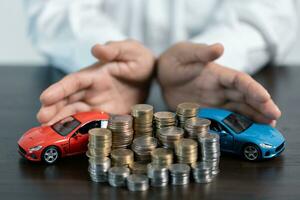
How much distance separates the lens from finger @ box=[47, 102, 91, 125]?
1.21m

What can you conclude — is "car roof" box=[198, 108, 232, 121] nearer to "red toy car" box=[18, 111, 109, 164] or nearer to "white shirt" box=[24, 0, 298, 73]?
"red toy car" box=[18, 111, 109, 164]

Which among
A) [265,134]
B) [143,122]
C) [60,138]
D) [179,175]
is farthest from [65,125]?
[265,134]

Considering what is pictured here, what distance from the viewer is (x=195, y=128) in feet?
3.51

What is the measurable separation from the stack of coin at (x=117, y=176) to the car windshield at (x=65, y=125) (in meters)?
0.14

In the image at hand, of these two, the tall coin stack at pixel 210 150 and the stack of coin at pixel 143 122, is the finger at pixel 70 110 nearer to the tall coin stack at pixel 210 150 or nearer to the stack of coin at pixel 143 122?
the stack of coin at pixel 143 122

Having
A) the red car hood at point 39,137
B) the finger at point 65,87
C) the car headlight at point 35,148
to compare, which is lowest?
the car headlight at point 35,148

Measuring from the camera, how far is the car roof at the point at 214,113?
115 centimetres

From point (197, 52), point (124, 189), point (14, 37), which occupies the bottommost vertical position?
point (124, 189)

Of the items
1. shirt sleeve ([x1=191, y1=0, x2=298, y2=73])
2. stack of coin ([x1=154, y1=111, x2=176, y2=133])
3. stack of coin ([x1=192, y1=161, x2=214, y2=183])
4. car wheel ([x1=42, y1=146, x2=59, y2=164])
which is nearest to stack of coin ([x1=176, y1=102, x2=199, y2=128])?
stack of coin ([x1=154, y1=111, x2=176, y2=133])

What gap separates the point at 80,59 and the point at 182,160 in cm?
59

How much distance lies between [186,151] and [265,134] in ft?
0.56

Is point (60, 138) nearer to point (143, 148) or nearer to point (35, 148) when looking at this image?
point (35, 148)

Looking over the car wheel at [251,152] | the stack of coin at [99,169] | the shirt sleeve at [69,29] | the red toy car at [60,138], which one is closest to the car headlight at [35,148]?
the red toy car at [60,138]

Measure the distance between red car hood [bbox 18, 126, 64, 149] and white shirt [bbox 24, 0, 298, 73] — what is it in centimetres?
44
